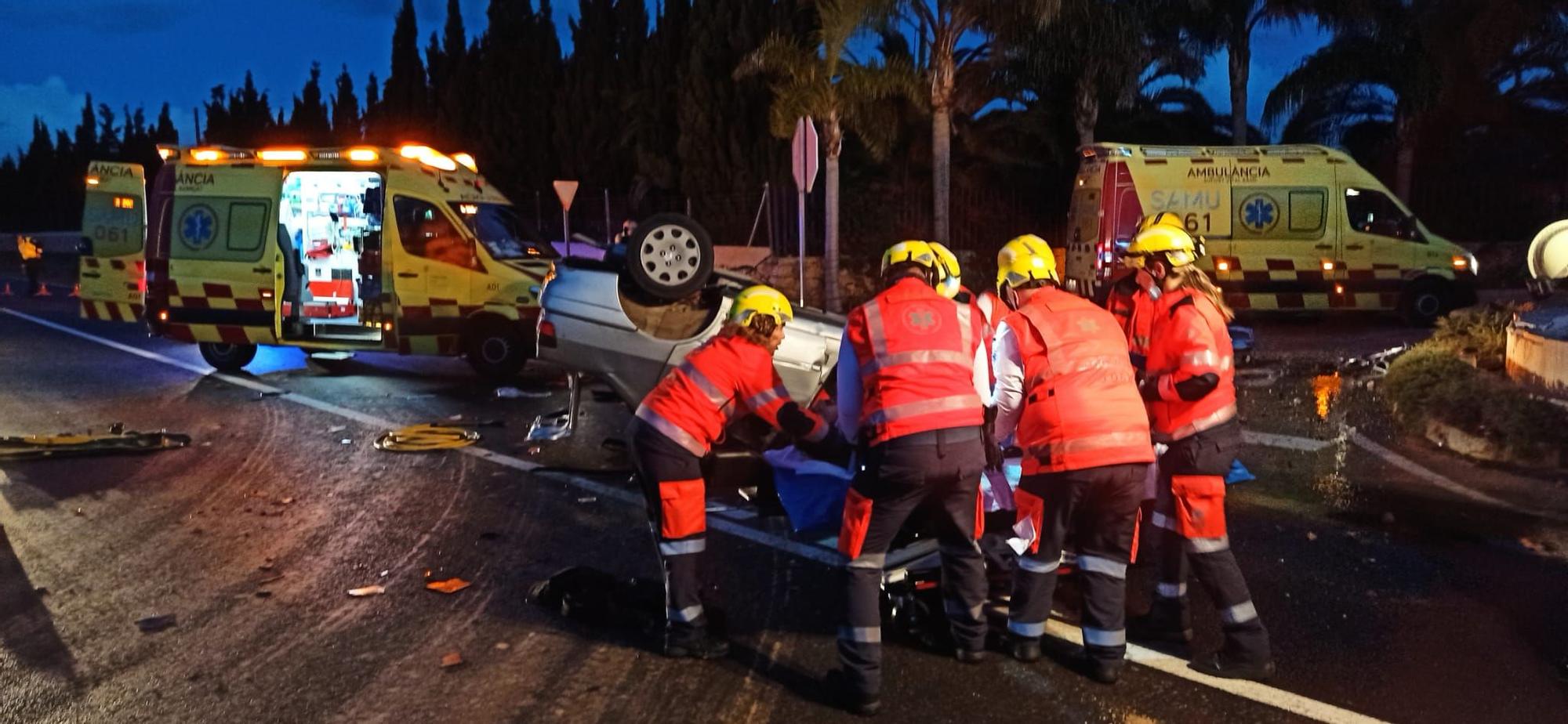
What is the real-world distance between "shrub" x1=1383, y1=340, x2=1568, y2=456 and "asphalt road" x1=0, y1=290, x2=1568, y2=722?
0.36m

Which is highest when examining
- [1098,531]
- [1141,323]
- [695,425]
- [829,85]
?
[829,85]

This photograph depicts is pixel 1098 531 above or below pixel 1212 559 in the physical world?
above

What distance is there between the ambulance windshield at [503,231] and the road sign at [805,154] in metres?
3.29

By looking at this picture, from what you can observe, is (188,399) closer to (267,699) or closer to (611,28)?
(267,699)

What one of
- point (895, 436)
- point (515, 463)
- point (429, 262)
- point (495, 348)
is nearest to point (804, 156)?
point (495, 348)

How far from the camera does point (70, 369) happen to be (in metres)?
13.9

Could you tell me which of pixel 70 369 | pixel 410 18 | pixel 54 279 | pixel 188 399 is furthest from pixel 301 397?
pixel 410 18

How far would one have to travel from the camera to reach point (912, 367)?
442cm

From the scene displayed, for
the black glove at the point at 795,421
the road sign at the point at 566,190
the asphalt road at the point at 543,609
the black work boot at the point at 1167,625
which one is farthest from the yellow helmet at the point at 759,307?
the road sign at the point at 566,190

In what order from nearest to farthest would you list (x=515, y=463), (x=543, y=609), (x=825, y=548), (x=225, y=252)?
(x=543, y=609) < (x=825, y=548) < (x=515, y=463) < (x=225, y=252)

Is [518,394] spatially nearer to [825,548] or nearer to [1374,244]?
[825,548]

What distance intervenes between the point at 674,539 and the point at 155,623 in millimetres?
2505

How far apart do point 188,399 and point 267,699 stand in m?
8.20

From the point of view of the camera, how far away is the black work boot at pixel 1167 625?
507cm
